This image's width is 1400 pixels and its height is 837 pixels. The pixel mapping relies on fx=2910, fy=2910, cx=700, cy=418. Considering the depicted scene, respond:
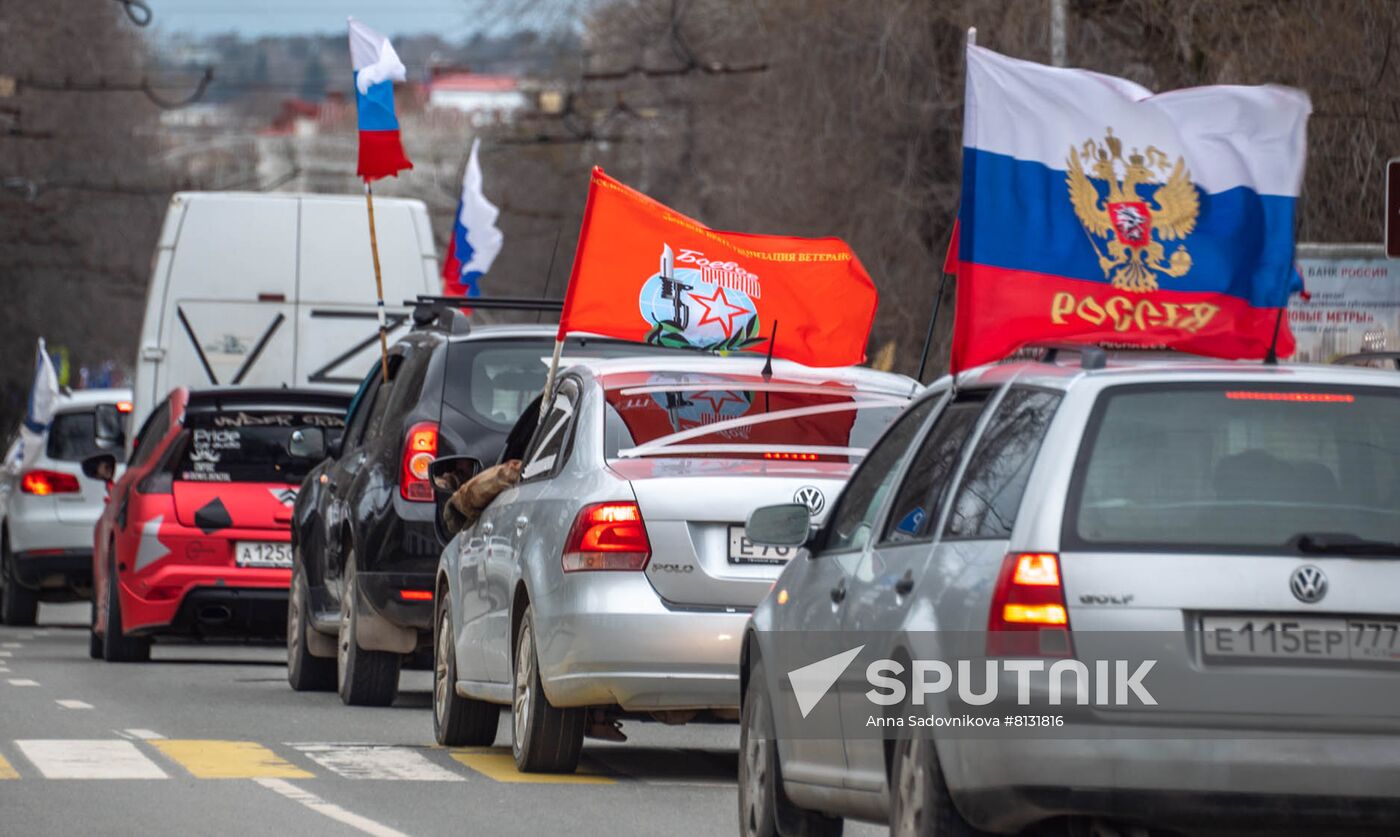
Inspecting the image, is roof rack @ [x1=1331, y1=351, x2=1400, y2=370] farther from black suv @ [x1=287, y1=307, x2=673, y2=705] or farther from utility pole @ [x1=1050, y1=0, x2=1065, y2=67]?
utility pole @ [x1=1050, y1=0, x2=1065, y2=67]

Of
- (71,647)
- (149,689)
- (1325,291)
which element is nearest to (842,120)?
(1325,291)

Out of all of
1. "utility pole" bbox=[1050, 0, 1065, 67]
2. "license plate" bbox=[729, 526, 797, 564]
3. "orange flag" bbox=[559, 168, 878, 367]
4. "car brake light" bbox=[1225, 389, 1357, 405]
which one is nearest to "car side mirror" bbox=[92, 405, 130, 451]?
"utility pole" bbox=[1050, 0, 1065, 67]

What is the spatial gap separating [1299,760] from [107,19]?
65.9m

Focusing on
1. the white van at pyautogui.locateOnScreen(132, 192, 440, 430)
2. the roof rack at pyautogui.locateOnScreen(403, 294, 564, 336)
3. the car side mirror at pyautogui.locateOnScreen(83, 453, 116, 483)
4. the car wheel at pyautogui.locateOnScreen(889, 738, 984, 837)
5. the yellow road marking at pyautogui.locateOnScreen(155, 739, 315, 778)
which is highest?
the white van at pyautogui.locateOnScreen(132, 192, 440, 430)

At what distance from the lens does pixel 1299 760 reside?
6.30m

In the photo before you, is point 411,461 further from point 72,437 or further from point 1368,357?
point 72,437

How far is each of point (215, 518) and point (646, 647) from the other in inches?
325

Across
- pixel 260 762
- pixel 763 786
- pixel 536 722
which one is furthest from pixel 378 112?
pixel 763 786

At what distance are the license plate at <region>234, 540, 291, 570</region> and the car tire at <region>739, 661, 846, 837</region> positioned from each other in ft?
31.4

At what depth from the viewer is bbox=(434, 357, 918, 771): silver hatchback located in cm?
1022

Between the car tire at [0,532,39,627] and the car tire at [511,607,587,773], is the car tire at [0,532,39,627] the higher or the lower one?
the lower one

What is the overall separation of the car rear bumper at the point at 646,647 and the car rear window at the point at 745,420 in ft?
2.20

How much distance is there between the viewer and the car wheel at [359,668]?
14.6 metres
